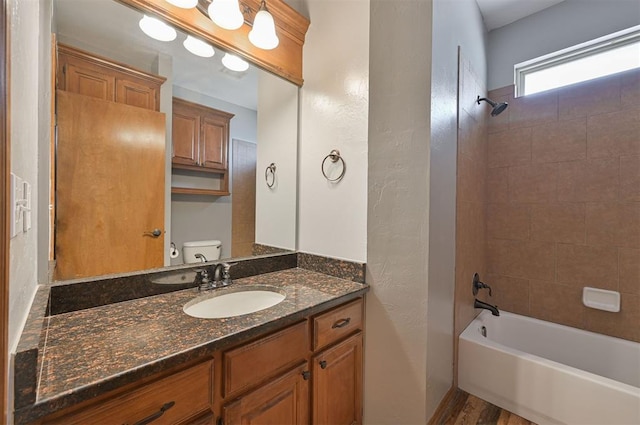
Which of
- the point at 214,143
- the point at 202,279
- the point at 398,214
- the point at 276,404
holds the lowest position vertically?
the point at 276,404

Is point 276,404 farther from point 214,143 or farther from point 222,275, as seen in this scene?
point 214,143

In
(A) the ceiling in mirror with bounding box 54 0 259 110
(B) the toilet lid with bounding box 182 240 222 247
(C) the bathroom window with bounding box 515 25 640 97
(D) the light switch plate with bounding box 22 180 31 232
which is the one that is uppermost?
(C) the bathroom window with bounding box 515 25 640 97

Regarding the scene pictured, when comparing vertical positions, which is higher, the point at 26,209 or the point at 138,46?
the point at 138,46

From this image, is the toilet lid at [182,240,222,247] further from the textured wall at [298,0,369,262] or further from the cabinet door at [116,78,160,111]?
the cabinet door at [116,78,160,111]

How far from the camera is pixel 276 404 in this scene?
104 cm

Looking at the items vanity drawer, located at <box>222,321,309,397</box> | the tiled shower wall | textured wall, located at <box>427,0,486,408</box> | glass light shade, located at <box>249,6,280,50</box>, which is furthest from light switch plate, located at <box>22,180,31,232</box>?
the tiled shower wall

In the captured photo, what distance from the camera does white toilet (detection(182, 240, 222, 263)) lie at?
1395 millimetres

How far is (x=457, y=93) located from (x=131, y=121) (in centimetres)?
176

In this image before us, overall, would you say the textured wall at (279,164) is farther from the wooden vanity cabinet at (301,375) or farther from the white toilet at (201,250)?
the wooden vanity cabinet at (301,375)

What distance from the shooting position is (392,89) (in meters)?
1.44

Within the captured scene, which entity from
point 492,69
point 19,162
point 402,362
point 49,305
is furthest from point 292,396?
point 492,69

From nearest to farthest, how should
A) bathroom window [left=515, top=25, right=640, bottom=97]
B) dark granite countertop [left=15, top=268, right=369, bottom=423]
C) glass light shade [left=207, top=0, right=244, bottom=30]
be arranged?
1. dark granite countertop [left=15, top=268, right=369, bottom=423]
2. glass light shade [left=207, top=0, right=244, bottom=30]
3. bathroom window [left=515, top=25, right=640, bottom=97]

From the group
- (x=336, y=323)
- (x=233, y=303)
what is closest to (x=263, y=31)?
(x=233, y=303)

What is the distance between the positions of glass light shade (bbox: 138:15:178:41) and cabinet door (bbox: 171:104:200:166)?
0.99 feet
